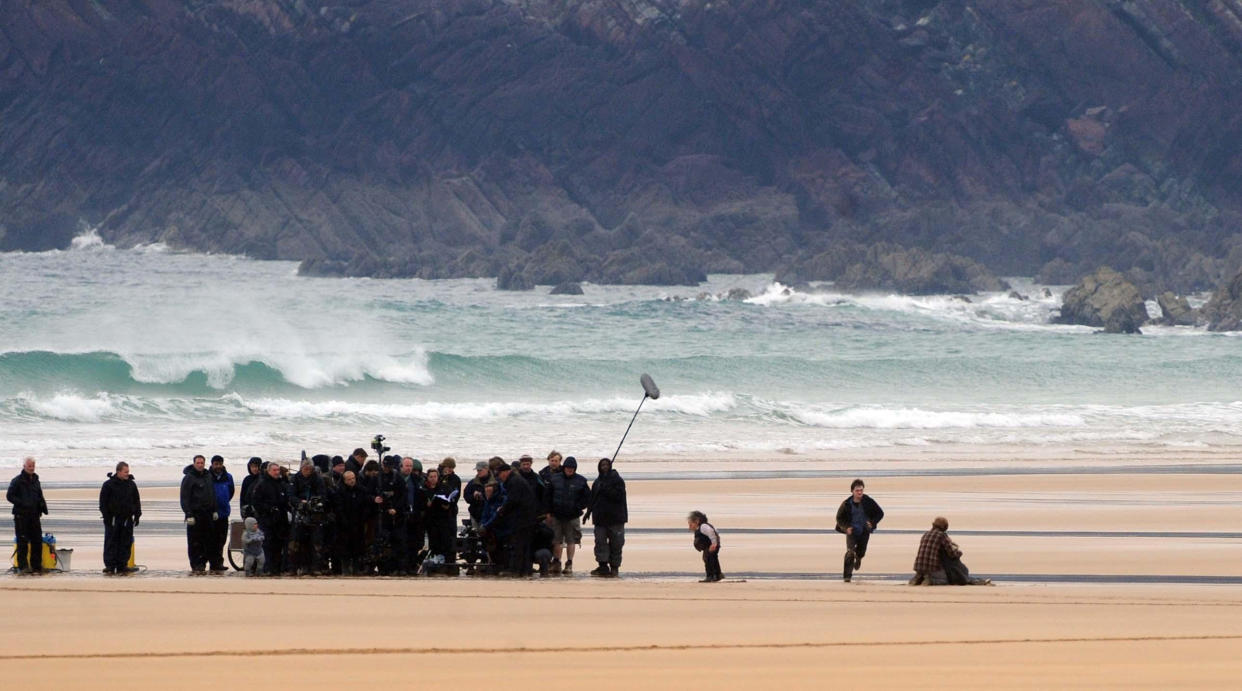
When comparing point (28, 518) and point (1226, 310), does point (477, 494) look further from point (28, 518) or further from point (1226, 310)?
point (1226, 310)

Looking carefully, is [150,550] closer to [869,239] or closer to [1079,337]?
[1079,337]

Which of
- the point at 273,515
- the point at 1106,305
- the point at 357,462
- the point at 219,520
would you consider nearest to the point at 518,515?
the point at 357,462

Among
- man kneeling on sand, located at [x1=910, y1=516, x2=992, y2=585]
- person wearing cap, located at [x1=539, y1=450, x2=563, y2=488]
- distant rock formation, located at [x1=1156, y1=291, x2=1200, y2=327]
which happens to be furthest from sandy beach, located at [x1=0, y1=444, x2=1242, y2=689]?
distant rock formation, located at [x1=1156, y1=291, x2=1200, y2=327]

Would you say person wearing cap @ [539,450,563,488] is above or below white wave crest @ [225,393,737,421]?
below

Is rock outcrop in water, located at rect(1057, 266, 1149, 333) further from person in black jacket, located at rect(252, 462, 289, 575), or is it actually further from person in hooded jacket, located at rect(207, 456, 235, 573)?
person in black jacket, located at rect(252, 462, 289, 575)

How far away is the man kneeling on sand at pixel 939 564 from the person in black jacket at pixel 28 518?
7.24 metres

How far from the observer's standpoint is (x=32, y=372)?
42.0 m

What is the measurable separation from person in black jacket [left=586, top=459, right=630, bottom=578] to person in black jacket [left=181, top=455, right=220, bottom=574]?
10.4 feet

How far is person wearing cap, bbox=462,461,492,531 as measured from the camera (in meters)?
15.3

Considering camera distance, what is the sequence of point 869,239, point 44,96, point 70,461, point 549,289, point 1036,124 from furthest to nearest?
point 1036,124
point 44,96
point 869,239
point 549,289
point 70,461

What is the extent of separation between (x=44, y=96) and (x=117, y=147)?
7.51 metres

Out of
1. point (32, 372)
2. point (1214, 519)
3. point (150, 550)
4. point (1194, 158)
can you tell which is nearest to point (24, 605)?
point (150, 550)

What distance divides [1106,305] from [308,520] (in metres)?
60.0

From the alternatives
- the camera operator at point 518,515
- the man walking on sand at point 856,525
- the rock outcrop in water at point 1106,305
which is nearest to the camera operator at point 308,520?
the camera operator at point 518,515
